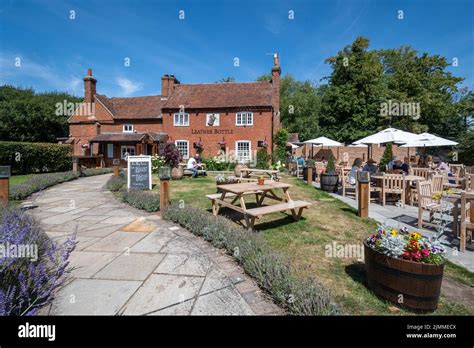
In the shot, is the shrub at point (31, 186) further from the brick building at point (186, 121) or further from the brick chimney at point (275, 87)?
the brick chimney at point (275, 87)

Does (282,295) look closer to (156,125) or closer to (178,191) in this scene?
(178,191)

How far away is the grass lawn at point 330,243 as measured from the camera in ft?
Answer: 8.74

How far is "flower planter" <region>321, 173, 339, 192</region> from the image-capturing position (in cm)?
946

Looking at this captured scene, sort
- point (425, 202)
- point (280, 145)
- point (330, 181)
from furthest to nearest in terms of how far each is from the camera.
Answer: point (280, 145) → point (330, 181) → point (425, 202)

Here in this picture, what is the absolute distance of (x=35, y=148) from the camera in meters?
17.7

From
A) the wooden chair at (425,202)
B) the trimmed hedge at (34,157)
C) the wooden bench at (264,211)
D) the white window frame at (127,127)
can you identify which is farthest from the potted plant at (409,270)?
the white window frame at (127,127)

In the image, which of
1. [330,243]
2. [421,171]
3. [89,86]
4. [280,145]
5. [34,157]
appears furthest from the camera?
[89,86]

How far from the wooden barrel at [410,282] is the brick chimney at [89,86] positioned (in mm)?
28213

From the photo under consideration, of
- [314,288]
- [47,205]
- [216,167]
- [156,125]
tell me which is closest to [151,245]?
[314,288]

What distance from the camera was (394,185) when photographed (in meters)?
7.45

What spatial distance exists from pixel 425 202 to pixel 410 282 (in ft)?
13.6

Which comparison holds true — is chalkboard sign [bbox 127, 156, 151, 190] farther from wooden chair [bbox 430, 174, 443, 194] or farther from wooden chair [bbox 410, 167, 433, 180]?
wooden chair [bbox 410, 167, 433, 180]

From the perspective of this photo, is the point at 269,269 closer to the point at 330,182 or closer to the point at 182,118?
the point at 330,182

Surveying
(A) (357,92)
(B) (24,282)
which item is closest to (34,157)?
(B) (24,282)
